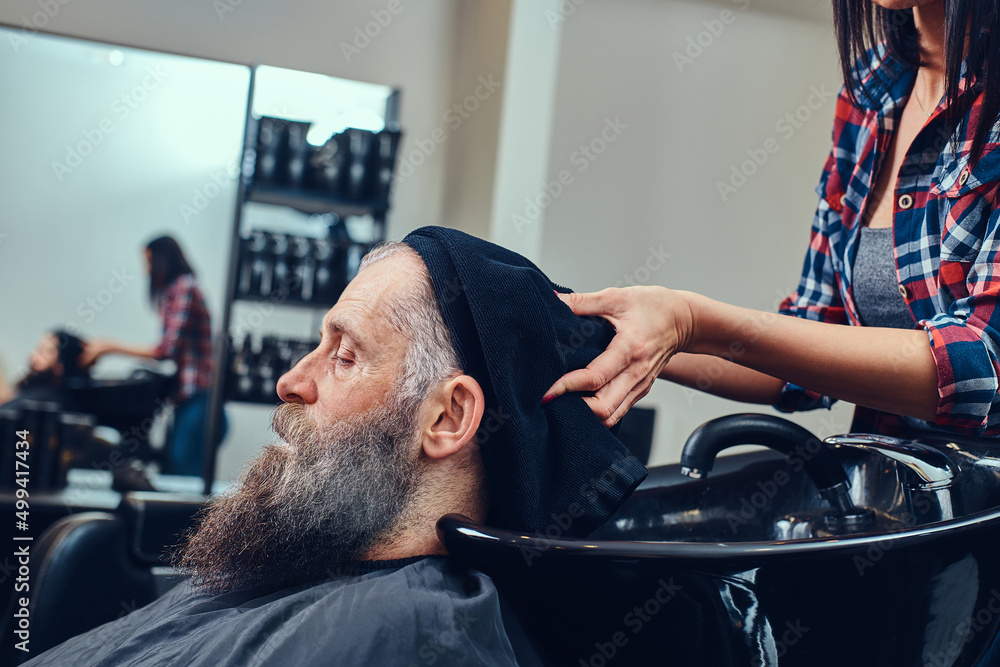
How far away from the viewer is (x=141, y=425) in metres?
4.09

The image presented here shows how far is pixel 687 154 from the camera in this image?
161 inches

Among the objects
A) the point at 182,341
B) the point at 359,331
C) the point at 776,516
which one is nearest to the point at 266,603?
the point at 359,331

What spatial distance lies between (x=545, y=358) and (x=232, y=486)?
520mm

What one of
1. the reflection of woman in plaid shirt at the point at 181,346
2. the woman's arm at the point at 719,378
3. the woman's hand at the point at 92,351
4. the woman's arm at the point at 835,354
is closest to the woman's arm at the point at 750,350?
the woman's arm at the point at 835,354

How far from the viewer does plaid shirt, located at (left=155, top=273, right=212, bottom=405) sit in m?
4.46

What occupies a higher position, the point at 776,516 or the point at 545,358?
the point at 545,358

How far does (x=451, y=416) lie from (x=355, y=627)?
32cm

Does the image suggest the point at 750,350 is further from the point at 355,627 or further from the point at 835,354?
the point at 355,627

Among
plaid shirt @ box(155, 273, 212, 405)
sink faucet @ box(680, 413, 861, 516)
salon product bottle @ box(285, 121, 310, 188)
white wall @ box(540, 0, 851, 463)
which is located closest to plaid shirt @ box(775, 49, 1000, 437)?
sink faucet @ box(680, 413, 861, 516)

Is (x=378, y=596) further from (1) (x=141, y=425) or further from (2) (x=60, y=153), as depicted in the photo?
(2) (x=60, y=153)

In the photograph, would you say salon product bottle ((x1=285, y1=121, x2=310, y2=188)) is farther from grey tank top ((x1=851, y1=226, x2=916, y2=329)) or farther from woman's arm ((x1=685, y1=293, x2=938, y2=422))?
woman's arm ((x1=685, y1=293, x2=938, y2=422))

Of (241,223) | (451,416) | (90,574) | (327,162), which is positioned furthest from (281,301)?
(451,416)

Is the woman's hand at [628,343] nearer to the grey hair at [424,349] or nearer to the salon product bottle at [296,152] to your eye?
the grey hair at [424,349]

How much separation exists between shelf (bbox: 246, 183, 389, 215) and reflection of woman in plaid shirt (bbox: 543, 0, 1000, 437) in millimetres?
3234
